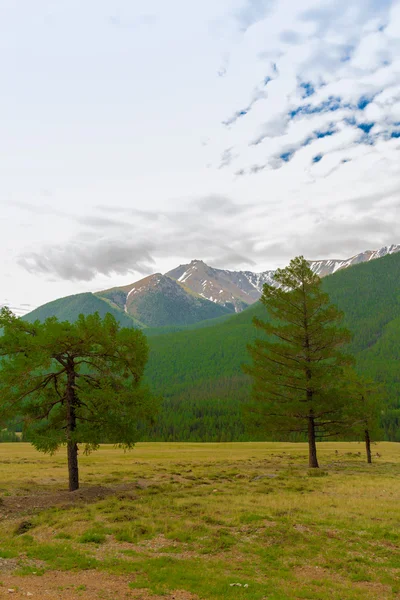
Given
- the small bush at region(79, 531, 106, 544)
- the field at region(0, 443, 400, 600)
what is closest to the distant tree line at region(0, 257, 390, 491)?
the field at region(0, 443, 400, 600)

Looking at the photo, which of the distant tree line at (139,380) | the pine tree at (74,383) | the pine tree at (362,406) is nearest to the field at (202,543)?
the pine tree at (74,383)

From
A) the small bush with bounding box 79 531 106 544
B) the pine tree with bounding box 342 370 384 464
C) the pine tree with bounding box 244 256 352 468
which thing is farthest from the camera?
the pine tree with bounding box 342 370 384 464

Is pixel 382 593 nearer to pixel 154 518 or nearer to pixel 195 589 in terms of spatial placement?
pixel 195 589

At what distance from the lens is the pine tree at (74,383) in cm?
2138

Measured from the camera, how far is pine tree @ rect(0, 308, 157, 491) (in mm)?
21375

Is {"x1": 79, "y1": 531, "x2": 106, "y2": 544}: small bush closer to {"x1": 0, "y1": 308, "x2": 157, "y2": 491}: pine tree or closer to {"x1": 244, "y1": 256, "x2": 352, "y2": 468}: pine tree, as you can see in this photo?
{"x1": 0, "y1": 308, "x2": 157, "y2": 491}: pine tree

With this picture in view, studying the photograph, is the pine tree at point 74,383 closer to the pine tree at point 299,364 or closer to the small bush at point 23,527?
the small bush at point 23,527

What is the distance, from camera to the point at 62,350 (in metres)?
21.9

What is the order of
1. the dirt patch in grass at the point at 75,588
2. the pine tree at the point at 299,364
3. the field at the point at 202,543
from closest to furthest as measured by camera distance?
the dirt patch in grass at the point at 75,588, the field at the point at 202,543, the pine tree at the point at 299,364

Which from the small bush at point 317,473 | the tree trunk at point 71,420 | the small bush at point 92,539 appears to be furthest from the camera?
the small bush at point 317,473

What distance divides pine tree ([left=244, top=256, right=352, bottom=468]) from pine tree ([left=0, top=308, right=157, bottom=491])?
536 inches

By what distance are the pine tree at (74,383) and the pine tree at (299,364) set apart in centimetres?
1363

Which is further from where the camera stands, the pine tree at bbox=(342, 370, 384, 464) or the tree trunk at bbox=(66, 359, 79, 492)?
the pine tree at bbox=(342, 370, 384, 464)

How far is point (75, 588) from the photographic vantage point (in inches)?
381
